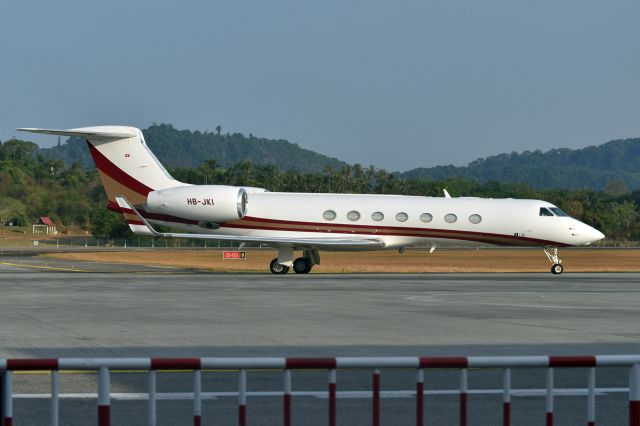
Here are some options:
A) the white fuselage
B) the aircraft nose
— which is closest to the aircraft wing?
the white fuselage

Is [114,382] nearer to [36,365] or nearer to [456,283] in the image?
[36,365]

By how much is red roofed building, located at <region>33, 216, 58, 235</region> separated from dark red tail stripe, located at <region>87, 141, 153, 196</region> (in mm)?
94357

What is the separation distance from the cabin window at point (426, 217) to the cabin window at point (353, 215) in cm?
224

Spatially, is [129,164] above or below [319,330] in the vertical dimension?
above

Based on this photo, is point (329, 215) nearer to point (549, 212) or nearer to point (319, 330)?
point (549, 212)

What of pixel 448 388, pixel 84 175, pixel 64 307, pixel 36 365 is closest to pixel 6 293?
pixel 64 307

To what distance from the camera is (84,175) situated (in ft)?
541

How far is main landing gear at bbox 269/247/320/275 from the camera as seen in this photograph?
36000 mm

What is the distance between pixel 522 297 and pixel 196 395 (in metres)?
18.1

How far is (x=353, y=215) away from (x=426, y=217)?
8.39 feet

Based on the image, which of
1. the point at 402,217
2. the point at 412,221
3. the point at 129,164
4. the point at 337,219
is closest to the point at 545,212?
the point at 412,221

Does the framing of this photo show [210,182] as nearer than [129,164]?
No

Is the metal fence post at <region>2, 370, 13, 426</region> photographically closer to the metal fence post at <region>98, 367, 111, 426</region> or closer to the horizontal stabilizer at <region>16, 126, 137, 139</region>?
the metal fence post at <region>98, 367, 111, 426</region>

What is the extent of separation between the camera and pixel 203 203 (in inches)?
1399
